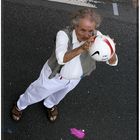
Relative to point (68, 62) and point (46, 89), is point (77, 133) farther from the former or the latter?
point (68, 62)

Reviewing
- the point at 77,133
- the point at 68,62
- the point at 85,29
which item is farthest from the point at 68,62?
the point at 77,133

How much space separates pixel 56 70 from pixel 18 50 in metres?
1.43

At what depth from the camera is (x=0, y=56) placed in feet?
16.7

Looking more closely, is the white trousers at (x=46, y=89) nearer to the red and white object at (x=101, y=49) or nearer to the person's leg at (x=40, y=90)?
the person's leg at (x=40, y=90)

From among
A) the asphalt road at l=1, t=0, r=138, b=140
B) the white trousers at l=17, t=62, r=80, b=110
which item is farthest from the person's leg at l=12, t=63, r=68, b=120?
the asphalt road at l=1, t=0, r=138, b=140

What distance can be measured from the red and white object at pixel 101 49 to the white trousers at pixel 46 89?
528mm

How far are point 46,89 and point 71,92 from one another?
96cm

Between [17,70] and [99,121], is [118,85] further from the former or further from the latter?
[17,70]

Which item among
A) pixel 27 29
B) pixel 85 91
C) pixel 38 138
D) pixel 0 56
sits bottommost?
pixel 38 138

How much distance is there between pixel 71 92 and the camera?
5281mm

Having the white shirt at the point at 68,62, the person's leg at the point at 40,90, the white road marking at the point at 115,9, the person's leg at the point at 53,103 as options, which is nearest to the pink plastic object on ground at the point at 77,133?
the person's leg at the point at 53,103

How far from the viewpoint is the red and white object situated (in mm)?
3797

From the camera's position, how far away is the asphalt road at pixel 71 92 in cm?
493

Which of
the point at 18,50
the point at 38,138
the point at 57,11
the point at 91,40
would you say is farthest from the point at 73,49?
the point at 57,11
